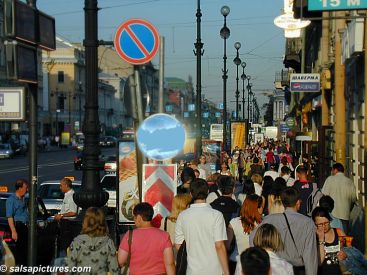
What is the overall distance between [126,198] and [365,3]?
572cm

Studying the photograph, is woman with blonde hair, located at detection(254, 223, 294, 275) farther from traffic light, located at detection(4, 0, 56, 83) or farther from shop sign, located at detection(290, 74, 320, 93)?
shop sign, located at detection(290, 74, 320, 93)

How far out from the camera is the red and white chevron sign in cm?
975

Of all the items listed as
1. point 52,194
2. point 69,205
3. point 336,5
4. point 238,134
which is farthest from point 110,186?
point 238,134

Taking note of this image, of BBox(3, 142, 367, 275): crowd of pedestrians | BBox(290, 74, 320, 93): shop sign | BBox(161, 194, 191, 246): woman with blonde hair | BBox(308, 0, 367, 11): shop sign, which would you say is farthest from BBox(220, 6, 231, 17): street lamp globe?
BBox(161, 194, 191, 246): woman with blonde hair

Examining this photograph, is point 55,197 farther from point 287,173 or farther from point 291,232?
point 291,232

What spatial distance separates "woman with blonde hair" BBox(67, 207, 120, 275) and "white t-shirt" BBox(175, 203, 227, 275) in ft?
2.95

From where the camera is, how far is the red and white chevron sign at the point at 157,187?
975 centimetres

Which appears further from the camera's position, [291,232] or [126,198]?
[126,198]

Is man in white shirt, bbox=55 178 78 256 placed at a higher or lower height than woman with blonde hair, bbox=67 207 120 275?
lower

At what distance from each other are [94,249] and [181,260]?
1.24 meters

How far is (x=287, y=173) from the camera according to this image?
666 inches

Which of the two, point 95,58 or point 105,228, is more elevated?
point 95,58

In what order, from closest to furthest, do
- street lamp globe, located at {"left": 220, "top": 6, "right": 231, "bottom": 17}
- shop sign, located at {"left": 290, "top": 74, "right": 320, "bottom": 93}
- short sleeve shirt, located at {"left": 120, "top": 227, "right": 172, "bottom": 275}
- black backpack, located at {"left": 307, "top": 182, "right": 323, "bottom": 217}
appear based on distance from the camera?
1. short sleeve shirt, located at {"left": 120, "top": 227, "right": 172, "bottom": 275}
2. black backpack, located at {"left": 307, "top": 182, "right": 323, "bottom": 217}
3. shop sign, located at {"left": 290, "top": 74, "right": 320, "bottom": 93}
4. street lamp globe, located at {"left": 220, "top": 6, "right": 231, "bottom": 17}

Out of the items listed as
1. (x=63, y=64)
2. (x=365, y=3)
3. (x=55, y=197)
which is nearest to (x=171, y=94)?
(x=63, y=64)
